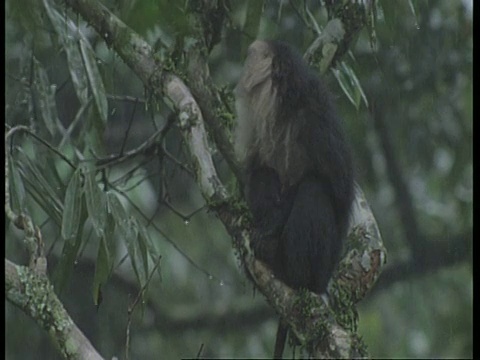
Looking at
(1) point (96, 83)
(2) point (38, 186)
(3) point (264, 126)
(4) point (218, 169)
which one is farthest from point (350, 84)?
(2) point (38, 186)

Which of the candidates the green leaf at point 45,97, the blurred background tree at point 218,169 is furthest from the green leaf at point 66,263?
the green leaf at point 45,97

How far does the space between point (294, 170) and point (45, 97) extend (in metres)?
0.48

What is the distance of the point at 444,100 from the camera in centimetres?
180

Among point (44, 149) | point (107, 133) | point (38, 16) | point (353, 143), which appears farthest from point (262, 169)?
point (38, 16)

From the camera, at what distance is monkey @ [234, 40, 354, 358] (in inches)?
64.9

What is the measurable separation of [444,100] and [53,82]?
0.74 m

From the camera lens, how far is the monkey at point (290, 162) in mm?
1647

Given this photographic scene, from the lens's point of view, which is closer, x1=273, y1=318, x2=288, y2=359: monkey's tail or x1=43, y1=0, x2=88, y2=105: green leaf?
x1=273, y1=318, x2=288, y2=359: monkey's tail

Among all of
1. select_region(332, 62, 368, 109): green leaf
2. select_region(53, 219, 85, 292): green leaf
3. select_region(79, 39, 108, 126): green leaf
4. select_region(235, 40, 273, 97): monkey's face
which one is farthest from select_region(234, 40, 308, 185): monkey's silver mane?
select_region(53, 219, 85, 292): green leaf

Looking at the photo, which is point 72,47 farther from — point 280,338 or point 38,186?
point 280,338

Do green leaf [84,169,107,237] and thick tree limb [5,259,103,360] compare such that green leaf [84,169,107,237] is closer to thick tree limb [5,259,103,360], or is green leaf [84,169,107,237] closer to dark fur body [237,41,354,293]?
thick tree limb [5,259,103,360]

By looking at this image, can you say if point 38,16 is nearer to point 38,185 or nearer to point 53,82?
point 53,82

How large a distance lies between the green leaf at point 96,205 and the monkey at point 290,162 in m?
0.26

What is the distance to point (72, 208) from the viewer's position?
1609 mm
